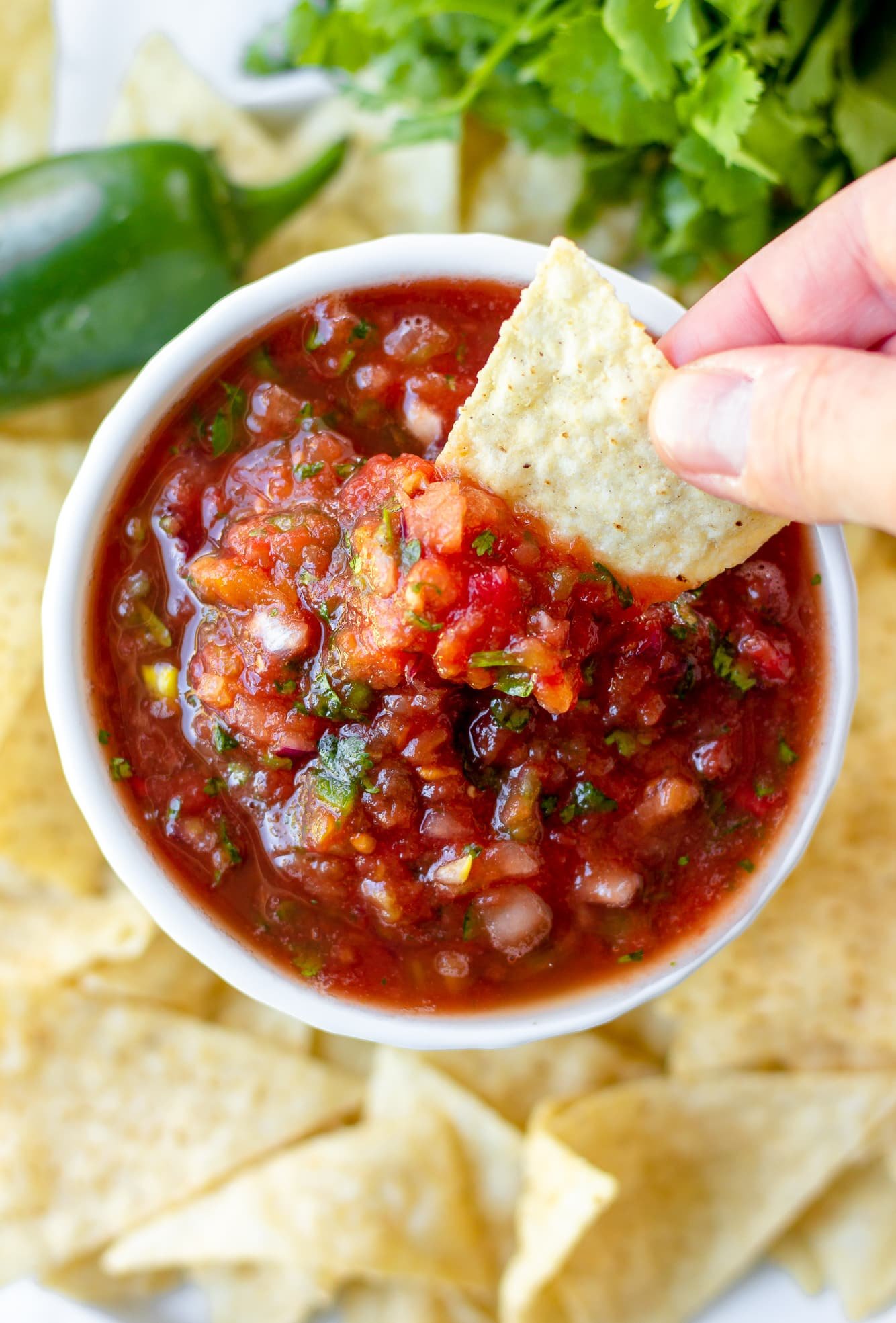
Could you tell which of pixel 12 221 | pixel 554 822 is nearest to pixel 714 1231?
pixel 554 822

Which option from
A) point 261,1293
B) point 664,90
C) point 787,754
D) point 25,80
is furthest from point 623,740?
point 25,80

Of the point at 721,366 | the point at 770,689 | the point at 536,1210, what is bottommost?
the point at 536,1210

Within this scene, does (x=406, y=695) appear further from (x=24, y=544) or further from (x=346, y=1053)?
(x=346, y=1053)

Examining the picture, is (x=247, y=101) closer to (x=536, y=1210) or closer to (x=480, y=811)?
(x=480, y=811)

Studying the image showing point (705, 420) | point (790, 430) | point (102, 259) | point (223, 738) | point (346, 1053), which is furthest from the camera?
point (346, 1053)

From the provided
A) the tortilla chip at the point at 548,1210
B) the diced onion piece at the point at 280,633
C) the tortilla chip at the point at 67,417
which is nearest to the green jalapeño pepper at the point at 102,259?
the tortilla chip at the point at 67,417

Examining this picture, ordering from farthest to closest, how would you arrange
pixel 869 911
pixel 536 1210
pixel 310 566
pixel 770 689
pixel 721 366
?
pixel 869 911
pixel 536 1210
pixel 770 689
pixel 310 566
pixel 721 366
